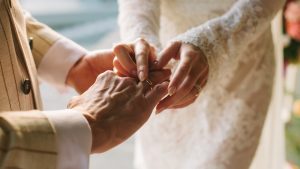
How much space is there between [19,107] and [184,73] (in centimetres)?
32

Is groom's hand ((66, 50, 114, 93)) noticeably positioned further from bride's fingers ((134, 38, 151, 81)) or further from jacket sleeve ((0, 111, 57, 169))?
jacket sleeve ((0, 111, 57, 169))

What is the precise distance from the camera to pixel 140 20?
1.10 m

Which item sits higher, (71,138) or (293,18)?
(293,18)

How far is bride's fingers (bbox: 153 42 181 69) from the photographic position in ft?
3.15

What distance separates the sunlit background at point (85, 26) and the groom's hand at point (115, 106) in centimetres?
143

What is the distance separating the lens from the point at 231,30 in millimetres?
1047

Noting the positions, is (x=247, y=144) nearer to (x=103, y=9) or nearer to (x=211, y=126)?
(x=211, y=126)

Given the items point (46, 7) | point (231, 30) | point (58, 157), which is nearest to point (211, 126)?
point (231, 30)

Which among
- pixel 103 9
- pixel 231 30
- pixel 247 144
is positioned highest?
pixel 103 9

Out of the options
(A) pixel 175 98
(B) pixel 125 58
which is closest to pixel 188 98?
(A) pixel 175 98

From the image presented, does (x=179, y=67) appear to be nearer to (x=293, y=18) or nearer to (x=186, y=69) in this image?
(x=186, y=69)

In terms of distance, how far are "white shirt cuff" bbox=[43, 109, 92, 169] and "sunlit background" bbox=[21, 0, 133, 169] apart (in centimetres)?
157

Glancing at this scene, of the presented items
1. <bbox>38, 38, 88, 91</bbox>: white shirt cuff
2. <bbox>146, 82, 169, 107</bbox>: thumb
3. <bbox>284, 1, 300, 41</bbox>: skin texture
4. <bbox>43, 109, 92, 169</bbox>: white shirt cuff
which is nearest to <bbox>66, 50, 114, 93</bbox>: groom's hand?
<bbox>38, 38, 88, 91</bbox>: white shirt cuff

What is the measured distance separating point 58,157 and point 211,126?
668mm
